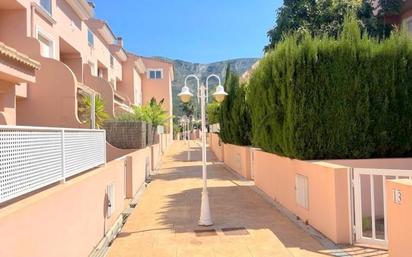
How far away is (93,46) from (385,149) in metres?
20.3

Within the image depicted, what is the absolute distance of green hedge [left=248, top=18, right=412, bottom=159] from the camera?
984cm

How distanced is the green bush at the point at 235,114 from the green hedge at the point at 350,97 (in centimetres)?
1035

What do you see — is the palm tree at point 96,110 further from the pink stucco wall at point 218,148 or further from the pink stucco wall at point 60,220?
the pink stucco wall at point 218,148

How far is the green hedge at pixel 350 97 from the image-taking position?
32.3ft

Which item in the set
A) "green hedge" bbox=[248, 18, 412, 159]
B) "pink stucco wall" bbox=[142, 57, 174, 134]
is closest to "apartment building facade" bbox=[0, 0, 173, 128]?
"green hedge" bbox=[248, 18, 412, 159]

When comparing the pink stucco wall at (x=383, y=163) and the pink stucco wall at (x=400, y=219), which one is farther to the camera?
the pink stucco wall at (x=383, y=163)

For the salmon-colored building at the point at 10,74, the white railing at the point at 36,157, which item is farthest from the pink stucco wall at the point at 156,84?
the white railing at the point at 36,157

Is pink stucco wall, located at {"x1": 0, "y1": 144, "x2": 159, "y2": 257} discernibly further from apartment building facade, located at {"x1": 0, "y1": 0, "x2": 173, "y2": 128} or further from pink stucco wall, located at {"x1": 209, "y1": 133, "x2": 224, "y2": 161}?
pink stucco wall, located at {"x1": 209, "y1": 133, "x2": 224, "y2": 161}

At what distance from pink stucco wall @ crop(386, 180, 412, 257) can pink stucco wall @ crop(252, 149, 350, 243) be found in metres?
1.69

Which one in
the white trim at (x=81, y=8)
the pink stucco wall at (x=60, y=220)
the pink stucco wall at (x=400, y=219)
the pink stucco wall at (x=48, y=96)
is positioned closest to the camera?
the pink stucco wall at (x=60, y=220)

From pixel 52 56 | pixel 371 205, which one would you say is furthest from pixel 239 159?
pixel 371 205

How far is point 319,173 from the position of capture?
856 cm

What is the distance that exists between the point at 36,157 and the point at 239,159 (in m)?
16.0

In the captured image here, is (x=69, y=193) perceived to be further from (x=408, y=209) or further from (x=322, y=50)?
(x=322, y=50)
